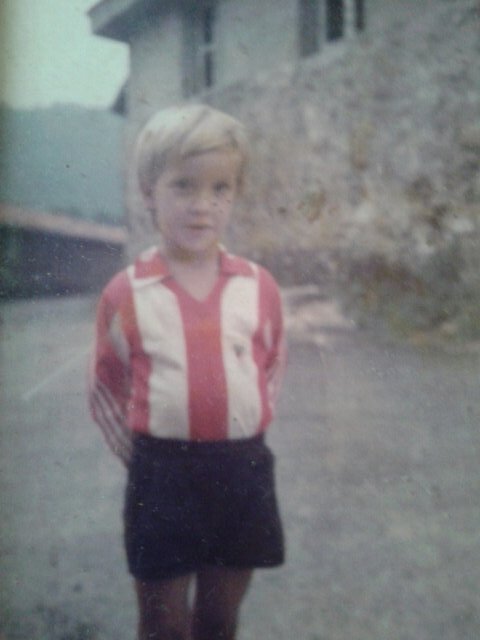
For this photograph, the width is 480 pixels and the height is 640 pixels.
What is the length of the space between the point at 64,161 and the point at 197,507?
2.53ft

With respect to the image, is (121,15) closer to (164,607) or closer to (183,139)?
(183,139)

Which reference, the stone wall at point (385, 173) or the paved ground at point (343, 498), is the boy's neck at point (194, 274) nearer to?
the stone wall at point (385, 173)

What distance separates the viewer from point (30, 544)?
141 centimetres

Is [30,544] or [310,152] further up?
[310,152]

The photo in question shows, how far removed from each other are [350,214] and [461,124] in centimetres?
28

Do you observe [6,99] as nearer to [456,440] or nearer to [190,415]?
[190,415]

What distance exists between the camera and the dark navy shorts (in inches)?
47.5

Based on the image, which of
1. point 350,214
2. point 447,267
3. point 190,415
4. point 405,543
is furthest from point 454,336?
point 190,415

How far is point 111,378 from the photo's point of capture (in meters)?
1.28

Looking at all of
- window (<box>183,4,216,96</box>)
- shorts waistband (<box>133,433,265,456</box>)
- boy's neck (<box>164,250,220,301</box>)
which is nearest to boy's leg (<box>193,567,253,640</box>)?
shorts waistband (<box>133,433,265,456</box>)

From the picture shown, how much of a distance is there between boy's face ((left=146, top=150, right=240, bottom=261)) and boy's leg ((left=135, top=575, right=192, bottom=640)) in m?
0.63

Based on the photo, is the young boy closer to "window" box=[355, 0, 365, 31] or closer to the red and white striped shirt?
the red and white striped shirt

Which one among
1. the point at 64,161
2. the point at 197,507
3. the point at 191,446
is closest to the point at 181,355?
the point at 191,446

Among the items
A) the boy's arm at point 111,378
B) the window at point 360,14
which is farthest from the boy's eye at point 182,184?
the window at point 360,14
